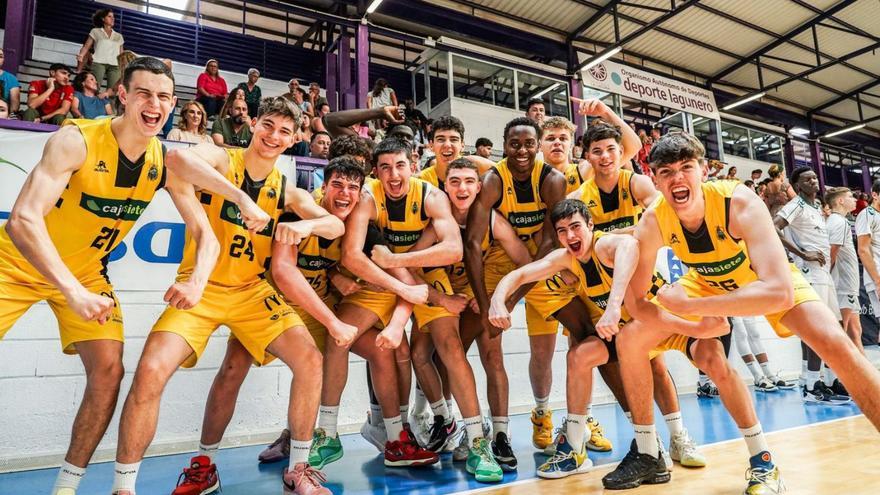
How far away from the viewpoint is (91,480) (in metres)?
3.59

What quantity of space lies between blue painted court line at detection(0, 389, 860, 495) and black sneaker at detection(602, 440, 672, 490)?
22.5 inches

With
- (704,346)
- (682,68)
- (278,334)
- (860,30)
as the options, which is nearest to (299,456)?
(278,334)

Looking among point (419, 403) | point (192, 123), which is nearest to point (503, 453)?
point (419, 403)

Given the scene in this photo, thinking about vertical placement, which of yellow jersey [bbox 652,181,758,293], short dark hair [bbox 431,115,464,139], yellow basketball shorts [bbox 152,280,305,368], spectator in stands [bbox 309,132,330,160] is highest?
spectator in stands [bbox 309,132,330,160]

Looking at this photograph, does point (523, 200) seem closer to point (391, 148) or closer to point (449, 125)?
point (449, 125)

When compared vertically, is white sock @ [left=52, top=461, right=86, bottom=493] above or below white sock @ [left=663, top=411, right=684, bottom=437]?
above

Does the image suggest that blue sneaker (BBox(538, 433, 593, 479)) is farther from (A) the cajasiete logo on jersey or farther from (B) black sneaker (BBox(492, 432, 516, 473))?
(A) the cajasiete logo on jersey

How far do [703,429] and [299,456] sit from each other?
11.9 ft

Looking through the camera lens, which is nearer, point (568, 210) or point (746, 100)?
point (568, 210)

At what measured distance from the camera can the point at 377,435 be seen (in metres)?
4.19

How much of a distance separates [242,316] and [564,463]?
7.28 ft

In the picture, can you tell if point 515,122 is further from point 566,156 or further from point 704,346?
point 704,346

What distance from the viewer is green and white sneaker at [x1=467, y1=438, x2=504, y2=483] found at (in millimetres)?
3278

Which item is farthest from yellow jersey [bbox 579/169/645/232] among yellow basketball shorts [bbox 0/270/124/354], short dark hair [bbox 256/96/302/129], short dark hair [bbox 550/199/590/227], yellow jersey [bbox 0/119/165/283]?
yellow basketball shorts [bbox 0/270/124/354]
